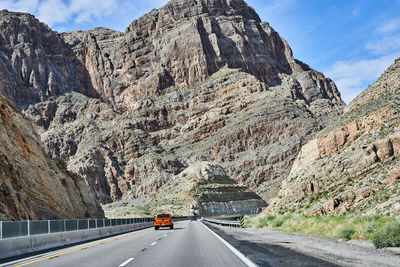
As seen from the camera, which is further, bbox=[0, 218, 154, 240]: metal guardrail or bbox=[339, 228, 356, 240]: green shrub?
bbox=[0, 218, 154, 240]: metal guardrail

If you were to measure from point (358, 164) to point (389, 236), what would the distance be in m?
26.3

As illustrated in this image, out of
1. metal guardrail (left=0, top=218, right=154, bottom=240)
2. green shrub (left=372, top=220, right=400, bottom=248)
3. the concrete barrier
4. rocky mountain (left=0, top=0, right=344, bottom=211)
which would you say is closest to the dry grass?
green shrub (left=372, top=220, right=400, bottom=248)

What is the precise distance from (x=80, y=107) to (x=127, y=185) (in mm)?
56141

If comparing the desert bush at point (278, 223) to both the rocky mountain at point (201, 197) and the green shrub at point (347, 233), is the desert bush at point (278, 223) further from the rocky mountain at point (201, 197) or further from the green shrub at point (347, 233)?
the rocky mountain at point (201, 197)

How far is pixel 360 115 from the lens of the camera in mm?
43625

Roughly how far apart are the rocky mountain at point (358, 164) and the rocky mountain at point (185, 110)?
69.4 meters

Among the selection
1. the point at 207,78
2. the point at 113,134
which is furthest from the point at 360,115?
the point at 207,78

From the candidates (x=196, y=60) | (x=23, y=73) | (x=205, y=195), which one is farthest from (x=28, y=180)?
(x=23, y=73)

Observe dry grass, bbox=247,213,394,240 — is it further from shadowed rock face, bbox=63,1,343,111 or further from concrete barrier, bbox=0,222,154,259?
shadowed rock face, bbox=63,1,343,111

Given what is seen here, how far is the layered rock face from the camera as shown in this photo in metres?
31.3

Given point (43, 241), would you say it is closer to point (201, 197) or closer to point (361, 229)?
point (361, 229)

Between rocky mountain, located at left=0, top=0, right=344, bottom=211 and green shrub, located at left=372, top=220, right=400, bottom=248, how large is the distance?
10434cm

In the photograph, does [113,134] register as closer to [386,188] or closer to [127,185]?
[127,185]

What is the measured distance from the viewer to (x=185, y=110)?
545 feet
